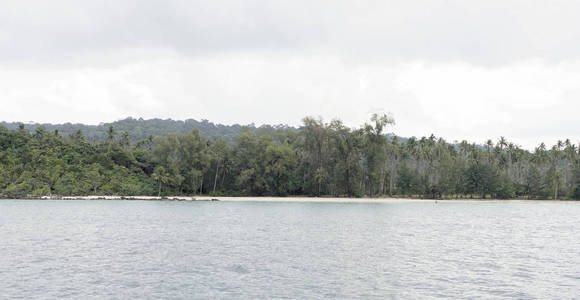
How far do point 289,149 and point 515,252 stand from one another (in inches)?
3611

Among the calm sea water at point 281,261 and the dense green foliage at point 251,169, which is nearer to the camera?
the calm sea water at point 281,261

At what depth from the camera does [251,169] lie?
122438 mm

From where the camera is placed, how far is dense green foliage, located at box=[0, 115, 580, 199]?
4451 inches

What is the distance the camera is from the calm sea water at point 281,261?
23953mm

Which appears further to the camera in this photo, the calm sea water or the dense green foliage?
the dense green foliage

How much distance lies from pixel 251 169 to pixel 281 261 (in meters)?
91.2

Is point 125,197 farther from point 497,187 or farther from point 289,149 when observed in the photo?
point 497,187

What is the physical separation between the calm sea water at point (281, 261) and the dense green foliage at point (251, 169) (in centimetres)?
6314

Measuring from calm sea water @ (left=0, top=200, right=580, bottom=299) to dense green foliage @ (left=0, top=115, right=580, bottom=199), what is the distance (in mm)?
63137

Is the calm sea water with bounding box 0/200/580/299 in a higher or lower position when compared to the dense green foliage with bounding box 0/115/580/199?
lower

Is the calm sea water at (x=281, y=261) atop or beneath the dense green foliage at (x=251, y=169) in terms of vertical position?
beneath

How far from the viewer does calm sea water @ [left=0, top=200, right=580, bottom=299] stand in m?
24.0

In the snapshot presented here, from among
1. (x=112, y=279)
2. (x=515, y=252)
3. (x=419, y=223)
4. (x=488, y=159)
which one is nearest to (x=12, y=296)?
(x=112, y=279)

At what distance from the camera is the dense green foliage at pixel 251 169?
4451 inches
